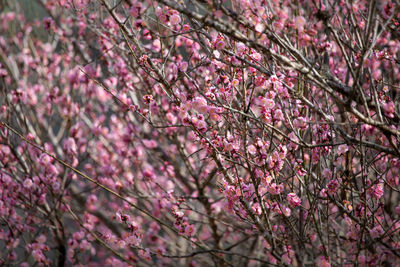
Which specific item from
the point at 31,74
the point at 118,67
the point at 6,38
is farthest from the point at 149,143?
the point at 6,38

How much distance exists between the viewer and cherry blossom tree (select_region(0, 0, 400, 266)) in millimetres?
2490

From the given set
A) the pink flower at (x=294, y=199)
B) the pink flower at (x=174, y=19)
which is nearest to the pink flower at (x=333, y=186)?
the pink flower at (x=294, y=199)

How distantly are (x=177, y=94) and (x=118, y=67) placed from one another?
2056 millimetres

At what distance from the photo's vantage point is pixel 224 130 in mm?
3252

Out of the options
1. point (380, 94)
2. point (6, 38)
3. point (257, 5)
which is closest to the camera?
point (257, 5)

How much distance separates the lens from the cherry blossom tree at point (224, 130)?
8.17 ft

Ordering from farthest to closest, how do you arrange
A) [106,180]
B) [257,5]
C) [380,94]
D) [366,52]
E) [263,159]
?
[106,180] → [380,94] → [263,159] → [257,5] → [366,52]

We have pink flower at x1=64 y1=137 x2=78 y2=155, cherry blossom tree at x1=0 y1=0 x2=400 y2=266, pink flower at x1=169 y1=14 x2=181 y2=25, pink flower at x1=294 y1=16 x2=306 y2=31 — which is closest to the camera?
pink flower at x1=294 y1=16 x2=306 y2=31

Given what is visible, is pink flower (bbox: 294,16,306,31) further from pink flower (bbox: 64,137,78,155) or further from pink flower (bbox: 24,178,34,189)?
pink flower (bbox: 64,137,78,155)

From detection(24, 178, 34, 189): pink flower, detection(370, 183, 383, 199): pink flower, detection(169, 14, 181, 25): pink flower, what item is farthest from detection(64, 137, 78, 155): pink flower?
detection(370, 183, 383, 199): pink flower

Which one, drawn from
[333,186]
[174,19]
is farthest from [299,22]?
[333,186]

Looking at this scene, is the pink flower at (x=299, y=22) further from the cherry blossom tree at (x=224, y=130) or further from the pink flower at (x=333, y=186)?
the pink flower at (x=333, y=186)

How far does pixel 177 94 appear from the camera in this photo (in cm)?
283

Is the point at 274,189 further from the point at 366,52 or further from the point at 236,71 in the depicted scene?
the point at 366,52
